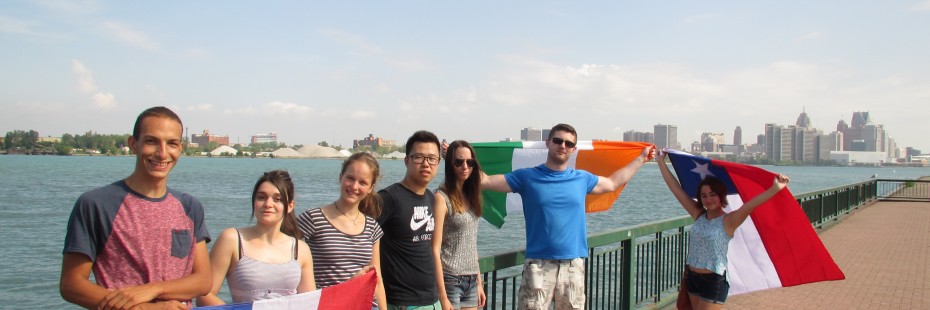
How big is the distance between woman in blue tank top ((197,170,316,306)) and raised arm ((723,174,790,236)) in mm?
3479

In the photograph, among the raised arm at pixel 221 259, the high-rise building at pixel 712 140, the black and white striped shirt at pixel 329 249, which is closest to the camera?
the raised arm at pixel 221 259

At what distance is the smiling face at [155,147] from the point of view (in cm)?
268

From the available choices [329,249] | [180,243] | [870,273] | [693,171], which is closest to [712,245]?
[693,171]

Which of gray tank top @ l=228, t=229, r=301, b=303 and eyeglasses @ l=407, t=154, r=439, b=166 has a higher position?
eyeglasses @ l=407, t=154, r=439, b=166

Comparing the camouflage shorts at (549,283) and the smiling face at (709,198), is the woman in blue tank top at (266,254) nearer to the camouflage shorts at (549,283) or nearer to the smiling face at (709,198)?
the camouflage shorts at (549,283)

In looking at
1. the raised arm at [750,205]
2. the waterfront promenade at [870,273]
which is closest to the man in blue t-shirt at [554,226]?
the raised arm at [750,205]

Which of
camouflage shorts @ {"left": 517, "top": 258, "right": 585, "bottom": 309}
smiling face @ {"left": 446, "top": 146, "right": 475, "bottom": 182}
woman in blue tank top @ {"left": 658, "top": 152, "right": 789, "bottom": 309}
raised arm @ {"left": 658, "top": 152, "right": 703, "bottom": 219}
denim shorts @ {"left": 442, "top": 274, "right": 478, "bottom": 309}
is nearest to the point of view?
denim shorts @ {"left": 442, "top": 274, "right": 478, "bottom": 309}

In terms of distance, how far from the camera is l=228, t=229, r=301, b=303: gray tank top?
3.29m

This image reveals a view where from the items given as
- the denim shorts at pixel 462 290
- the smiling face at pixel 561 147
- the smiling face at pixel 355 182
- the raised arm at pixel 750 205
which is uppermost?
the smiling face at pixel 561 147

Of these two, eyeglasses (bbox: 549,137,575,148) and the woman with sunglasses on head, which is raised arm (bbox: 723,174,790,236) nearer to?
eyeglasses (bbox: 549,137,575,148)

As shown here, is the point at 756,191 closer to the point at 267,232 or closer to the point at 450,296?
the point at 450,296

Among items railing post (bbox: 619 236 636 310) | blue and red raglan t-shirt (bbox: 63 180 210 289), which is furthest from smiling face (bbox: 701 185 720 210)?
blue and red raglan t-shirt (bbox: 63 180 210 289)

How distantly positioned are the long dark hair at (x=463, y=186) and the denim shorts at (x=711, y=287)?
2.07 m

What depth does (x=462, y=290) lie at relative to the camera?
15.1ft
